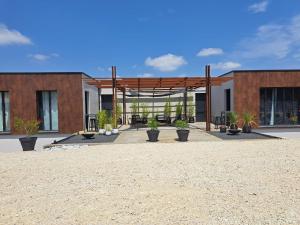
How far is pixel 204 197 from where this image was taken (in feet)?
13.5

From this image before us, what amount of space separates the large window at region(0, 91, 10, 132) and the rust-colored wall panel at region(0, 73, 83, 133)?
485mm

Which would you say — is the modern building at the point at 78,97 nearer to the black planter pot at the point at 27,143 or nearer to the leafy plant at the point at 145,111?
the leafy plant at the point at 145,111

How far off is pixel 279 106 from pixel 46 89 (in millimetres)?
13652

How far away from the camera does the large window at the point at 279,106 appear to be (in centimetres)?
1594

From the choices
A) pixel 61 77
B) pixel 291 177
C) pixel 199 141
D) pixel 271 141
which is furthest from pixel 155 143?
pixel 61 77

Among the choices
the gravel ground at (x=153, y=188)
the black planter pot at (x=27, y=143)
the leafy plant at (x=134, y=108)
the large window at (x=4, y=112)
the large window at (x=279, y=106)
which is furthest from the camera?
the leafy plant at (x=134, y=108)

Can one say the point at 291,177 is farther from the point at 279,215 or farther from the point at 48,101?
the point at 48,101

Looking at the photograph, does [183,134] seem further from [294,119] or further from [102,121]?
[294,119]

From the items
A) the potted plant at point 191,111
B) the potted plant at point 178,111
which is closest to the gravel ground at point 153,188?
the potted plant at point 178,111

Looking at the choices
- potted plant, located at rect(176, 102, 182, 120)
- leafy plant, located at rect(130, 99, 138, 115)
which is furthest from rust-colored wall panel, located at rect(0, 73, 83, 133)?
potted plant, located at rect(176, 102, 182, 120)

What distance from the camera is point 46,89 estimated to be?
14.4m

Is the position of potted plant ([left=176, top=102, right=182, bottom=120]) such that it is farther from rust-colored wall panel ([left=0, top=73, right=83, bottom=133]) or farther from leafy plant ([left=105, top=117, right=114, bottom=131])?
rust-colored wall panel ([left=0, top=73, right=83, bottom=133])

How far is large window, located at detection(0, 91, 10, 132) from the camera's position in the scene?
48.0ft

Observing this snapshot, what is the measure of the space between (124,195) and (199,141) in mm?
6380
